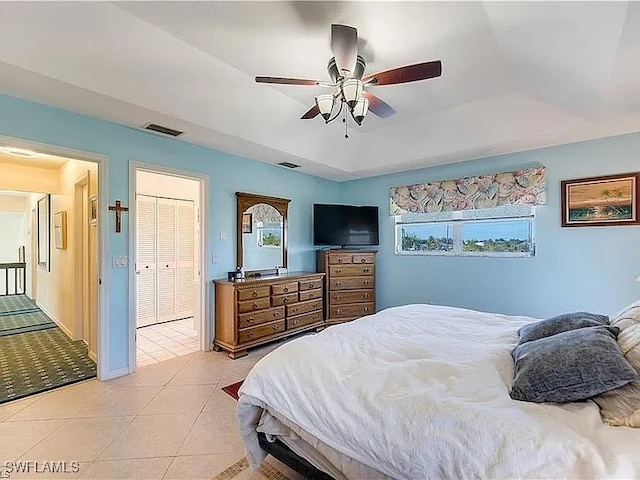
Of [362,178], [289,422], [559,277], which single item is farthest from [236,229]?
[559,277]

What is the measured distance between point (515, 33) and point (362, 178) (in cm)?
351

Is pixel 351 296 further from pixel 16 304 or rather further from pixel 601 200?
pixel 16 304

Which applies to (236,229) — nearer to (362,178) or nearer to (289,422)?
(362,178)

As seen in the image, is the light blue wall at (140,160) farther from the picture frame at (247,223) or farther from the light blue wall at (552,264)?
the light blue wall at (552,264)

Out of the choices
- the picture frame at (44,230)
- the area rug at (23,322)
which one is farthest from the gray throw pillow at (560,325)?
the picture frame at (44,230)

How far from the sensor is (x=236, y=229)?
4391 mm

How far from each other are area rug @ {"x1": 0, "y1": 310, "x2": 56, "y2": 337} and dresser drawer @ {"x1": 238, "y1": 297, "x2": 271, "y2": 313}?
3472 millimetres

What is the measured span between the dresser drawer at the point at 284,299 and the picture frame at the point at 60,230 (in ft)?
10.3

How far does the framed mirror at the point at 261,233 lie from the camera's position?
444 cm

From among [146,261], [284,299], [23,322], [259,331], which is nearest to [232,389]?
[259,331]

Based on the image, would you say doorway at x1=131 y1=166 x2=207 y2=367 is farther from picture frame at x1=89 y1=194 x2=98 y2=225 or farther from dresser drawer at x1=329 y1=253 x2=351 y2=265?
dresser drawer at x1=329 y1=253 x2=351 y2=265

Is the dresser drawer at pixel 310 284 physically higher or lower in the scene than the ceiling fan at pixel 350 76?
lower

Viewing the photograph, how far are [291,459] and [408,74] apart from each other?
2.31 metres

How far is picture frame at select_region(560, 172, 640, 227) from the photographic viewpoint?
3404 millimetres
